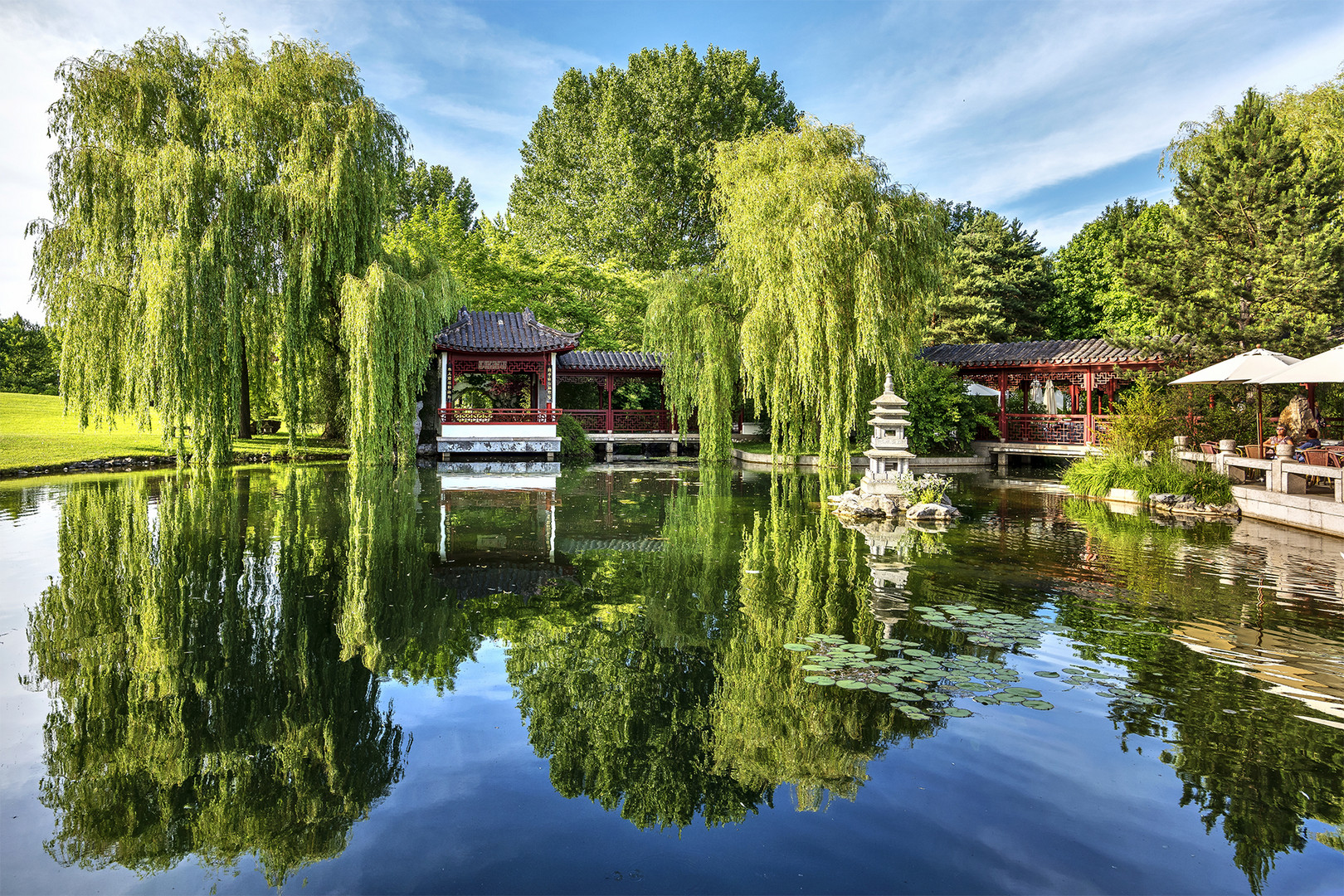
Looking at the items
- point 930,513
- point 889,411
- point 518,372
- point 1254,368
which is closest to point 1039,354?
point 1254,368

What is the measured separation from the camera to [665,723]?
3.61m

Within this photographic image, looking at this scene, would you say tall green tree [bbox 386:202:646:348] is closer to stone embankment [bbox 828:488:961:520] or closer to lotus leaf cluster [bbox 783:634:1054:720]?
stone embankment [bbox 828:488:961:520]

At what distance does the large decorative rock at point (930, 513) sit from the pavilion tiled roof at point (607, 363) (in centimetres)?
1282

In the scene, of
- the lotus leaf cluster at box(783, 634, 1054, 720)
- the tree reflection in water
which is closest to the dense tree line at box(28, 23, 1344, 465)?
the tree reflection in water

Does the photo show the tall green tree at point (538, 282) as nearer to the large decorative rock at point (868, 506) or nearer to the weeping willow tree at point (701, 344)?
the weeping willow tree at point (701, 344)

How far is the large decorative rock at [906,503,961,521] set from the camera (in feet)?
33.3

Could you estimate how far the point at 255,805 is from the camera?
112 inches

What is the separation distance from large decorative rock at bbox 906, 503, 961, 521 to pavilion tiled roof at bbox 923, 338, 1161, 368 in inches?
386

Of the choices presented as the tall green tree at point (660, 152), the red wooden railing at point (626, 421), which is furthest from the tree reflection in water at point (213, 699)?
the tall green tree at point (660, 152)

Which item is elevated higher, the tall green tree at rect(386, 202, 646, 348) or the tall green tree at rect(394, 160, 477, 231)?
the tall green tree at rect(394, 160, 477, 231)

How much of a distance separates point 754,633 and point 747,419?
20.2 metres

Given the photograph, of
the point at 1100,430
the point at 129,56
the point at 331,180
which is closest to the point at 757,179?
the point at 331,180

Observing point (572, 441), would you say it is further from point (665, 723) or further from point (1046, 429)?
point (665, 723)

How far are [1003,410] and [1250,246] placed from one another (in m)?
6.74
